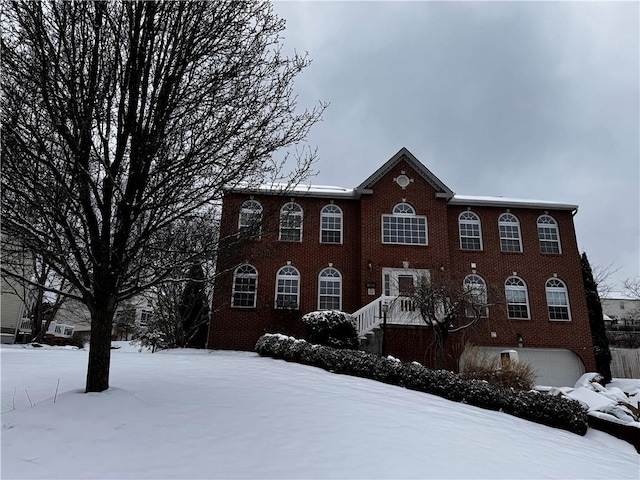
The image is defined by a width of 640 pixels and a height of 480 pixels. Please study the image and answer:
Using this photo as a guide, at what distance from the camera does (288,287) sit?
1686cm

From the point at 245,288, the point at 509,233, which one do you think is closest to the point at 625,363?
the point at 509,233

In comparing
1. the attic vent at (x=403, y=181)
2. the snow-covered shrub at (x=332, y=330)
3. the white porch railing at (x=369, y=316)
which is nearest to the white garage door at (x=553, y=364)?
the white porch railing at (x=369, y=316)

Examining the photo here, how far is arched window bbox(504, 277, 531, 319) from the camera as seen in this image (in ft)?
55.7

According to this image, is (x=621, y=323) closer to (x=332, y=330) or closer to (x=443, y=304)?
(x=443, y=304)

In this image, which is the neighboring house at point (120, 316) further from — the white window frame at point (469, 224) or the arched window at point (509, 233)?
the arched window at point (509, 233)

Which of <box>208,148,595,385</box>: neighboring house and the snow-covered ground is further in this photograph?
<box>208,148,595,385</box>: neighboring house

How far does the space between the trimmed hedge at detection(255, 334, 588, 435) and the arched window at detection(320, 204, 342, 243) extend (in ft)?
23.5

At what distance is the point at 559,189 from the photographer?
2783 inches

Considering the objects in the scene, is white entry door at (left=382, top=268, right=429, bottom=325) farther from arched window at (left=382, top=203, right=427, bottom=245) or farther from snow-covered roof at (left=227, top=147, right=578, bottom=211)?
snow-covered roof at (left=227, top=147, right=578, bottom=211)

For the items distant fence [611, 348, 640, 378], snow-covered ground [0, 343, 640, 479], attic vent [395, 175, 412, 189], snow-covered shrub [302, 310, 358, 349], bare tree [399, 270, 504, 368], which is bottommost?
snow-covered ground [0, 343, 640, 479]

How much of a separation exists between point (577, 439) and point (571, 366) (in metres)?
10.9

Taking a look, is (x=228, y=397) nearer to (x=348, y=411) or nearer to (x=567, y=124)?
(x=348, y=411)

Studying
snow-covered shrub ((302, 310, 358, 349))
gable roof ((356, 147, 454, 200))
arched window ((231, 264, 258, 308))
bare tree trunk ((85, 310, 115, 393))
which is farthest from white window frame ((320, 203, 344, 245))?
bare tree trunk ((85, 310, 115, 393))

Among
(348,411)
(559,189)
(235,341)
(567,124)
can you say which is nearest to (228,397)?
(348,411)
